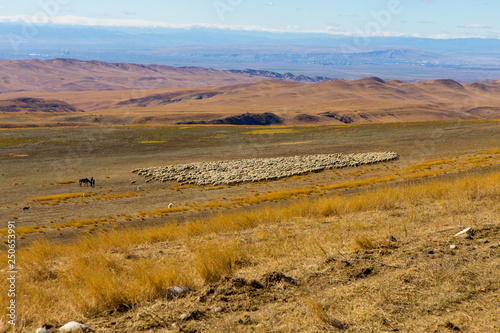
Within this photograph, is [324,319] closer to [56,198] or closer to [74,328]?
[74,328]

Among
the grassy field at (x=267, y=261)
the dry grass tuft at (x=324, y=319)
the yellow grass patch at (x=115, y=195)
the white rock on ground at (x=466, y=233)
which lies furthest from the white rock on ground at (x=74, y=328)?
the yellow grass patch at (x=115, y=195)

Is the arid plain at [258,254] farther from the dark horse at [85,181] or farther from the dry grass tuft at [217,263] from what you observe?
the dark horse at [85,181]

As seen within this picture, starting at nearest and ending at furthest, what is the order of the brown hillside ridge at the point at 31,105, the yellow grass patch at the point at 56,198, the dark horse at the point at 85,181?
the yellow grass patch at the point at 56,198
the dark horse at the point at 85,181
the brown hillside ridge at the point at 31,105

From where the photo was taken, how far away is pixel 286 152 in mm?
42188

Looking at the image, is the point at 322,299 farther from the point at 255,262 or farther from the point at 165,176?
the point at 165,176

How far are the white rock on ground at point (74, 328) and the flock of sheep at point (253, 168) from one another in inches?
A: 909

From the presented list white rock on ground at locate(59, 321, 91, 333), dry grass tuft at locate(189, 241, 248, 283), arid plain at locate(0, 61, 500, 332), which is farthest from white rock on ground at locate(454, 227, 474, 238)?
white rock on ground at locate(59, 321, 91, 333)

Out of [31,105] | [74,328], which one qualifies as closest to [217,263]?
[74,328]

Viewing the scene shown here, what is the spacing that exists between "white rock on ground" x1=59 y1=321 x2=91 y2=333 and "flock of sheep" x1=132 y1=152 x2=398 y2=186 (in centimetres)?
2308

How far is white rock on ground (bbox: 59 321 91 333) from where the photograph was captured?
506 centimetres

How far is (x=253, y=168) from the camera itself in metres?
33.3

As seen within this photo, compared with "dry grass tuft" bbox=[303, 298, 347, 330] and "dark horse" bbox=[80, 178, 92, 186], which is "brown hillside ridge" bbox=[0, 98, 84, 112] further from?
"dry grass tuft" bbox=[303, 298, 347, 330]

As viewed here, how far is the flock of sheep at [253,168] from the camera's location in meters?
30.0

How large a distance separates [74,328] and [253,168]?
28489mm
